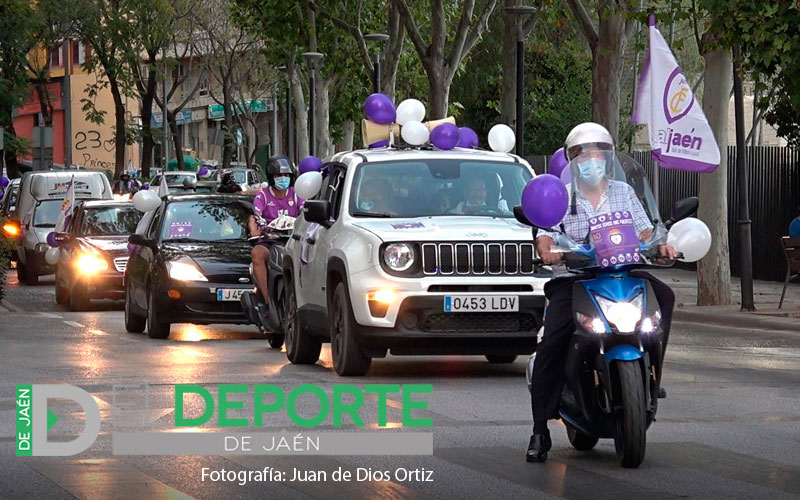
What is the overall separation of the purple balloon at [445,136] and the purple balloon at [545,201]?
634cm

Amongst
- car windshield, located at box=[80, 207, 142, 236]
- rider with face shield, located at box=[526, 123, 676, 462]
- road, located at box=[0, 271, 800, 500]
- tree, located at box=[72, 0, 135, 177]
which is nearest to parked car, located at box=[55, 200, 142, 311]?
car windshield, located at box=[80, 207, 142, 236]

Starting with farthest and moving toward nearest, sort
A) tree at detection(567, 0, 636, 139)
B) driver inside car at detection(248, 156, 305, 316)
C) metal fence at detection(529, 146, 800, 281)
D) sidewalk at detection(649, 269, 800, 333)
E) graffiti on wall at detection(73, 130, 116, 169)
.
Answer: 1. graffiti on wall at detection(73, 130, 116, 169)
2. metal fence at detection(529, 146, 800, 281)
3. tree at detection(567, 0, 636, 139)
4. sidewalk at detection(649, 269, 800, 333)
5. driver inside car at detection(248, 156, 305, 316)

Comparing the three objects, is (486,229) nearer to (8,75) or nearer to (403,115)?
(403,115)

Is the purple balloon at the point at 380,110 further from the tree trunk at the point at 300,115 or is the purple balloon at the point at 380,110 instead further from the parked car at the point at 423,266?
the tree trunk at the point at 300,115

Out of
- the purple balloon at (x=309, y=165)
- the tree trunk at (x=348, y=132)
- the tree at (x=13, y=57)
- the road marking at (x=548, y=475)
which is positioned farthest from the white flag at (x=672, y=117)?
the tree trunk at (x=348, y=132)

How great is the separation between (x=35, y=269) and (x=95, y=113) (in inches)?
1231

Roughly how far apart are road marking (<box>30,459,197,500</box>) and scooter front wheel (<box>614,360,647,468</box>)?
225cm

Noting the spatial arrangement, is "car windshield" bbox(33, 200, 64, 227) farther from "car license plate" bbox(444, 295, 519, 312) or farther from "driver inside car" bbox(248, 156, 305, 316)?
"car license plate" bbox(444, 295, 519, 312)

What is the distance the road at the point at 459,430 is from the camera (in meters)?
8.42

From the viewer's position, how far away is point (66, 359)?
52.8ft

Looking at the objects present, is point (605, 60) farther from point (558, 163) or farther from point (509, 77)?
point (558, 163)

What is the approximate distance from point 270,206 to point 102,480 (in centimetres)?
914

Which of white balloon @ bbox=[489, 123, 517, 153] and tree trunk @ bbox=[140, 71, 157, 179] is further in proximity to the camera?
tree trunk @ bbox=[140, 71, 157, 179]

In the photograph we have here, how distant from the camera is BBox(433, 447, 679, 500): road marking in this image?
8.30 m
